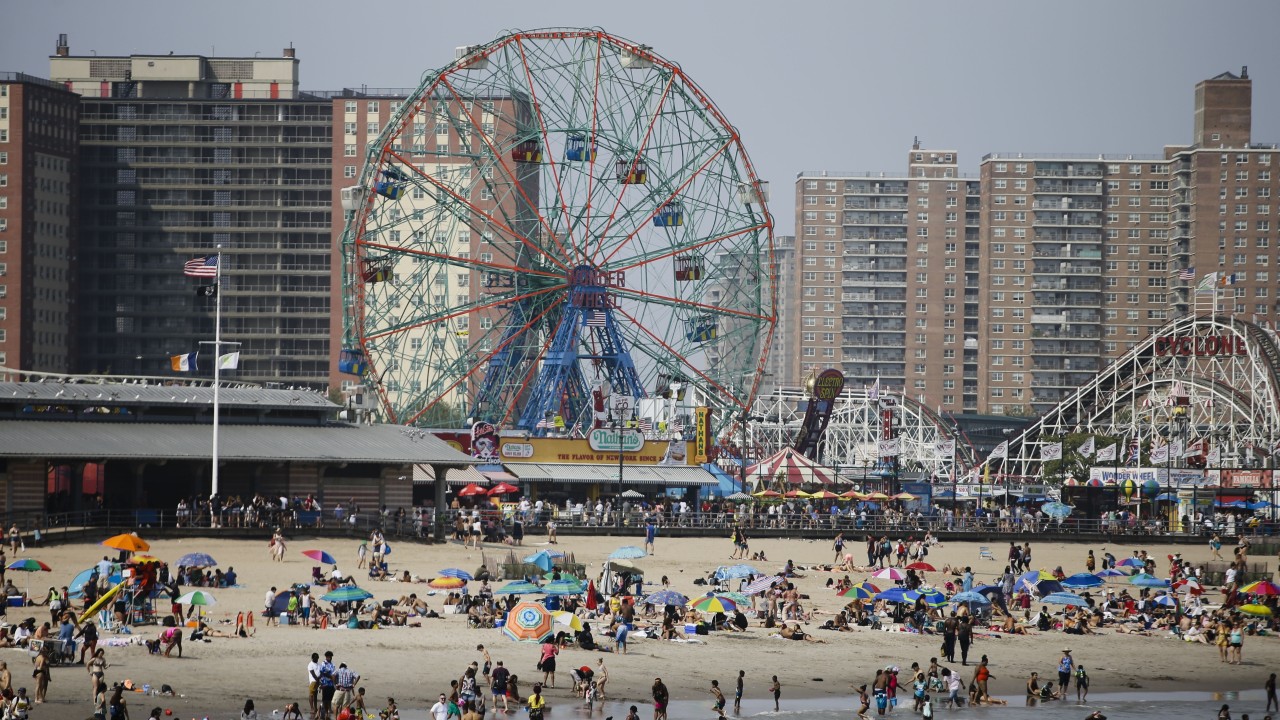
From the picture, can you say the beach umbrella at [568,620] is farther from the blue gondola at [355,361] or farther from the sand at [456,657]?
the blue gondola at [355,361]

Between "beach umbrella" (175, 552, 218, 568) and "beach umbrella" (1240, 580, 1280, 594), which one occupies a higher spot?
"beach umbrella" (175, 552, 218, 568)

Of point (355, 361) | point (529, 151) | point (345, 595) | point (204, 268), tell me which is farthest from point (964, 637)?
point (529, 151)

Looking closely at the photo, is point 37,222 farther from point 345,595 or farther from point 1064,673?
point 1064,673

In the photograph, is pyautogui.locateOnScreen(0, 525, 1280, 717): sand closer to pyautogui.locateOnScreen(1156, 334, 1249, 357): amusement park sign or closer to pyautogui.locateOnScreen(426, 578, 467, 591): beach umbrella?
pyautogui.locateOnScreen(426, 578, 467, 591): beach umbrella

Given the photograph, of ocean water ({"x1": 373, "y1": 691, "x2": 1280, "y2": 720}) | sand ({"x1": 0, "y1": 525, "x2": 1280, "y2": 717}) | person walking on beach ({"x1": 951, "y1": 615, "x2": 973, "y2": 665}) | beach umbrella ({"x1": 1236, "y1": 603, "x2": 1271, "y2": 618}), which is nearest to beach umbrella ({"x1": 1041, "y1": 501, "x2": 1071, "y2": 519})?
sand ({"x1": 0, "y1": 525, "x2": 1280, "y2": 717})

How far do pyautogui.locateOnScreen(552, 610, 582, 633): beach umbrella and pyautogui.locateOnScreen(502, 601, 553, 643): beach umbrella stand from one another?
52 centimetres

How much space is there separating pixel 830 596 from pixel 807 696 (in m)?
15.1

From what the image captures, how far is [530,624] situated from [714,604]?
553cm

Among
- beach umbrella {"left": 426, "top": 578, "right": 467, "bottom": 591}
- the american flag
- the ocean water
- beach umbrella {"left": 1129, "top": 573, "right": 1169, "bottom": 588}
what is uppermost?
the american flag

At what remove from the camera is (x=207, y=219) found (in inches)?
5817

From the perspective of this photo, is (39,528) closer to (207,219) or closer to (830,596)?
(830,596)

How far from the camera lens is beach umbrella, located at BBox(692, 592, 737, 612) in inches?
1748

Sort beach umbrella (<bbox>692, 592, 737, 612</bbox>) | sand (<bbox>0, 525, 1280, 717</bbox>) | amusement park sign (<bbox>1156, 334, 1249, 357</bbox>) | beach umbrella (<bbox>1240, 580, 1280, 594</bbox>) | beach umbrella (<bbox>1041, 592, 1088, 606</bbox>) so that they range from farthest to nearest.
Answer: amusement park sign (<bbox>1156, 334, 1249, 357</bbox>) < beach umbrella (<bbox>1240, 580, 1280, 594</bbox>) < beach umbrella (<bbox>1041, 592, 1088, 606</bbox>) < beach umbrella (<bbox>692, 592, 737, 612</bbox>) < sand (<bbox>0, 525, 1280, 717</bbox>)

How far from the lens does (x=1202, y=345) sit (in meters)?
122
